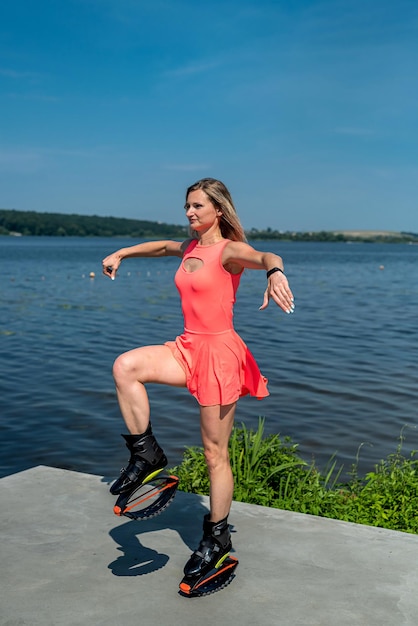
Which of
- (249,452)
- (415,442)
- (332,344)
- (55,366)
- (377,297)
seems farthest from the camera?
(377,297)

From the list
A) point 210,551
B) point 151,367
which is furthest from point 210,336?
point 210,551

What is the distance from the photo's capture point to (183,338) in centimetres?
463

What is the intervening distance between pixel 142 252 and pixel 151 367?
99 centimetres

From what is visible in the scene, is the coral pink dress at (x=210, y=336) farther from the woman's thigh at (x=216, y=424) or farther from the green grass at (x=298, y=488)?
the green grass at (x=298, y=488)

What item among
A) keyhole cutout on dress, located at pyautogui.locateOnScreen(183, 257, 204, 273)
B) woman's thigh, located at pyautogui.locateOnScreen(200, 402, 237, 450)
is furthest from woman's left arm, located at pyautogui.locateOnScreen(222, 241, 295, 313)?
woman's thigh, located at pyautogui.locateOnScreen(200, 402, 237, 450)

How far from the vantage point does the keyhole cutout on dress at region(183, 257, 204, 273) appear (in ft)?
14.9

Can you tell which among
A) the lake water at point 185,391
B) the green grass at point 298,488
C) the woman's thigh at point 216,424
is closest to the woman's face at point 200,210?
the woman's thigh at point 216,424

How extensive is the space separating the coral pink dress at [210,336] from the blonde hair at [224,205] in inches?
5.6

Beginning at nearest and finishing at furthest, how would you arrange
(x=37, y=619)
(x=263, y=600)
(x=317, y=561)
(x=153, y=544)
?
(x=37, y=619), (x=263, y=600), (x=317, y=561), (x=153, y=544)

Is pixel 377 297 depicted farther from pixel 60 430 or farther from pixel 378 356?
pixel 60 430

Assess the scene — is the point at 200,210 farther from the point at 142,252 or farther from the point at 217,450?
the point at 217,450

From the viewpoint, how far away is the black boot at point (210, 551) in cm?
419

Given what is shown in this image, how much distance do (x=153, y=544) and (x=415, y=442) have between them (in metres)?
6.25

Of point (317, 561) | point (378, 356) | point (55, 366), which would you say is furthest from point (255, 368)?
point (378, 356)
